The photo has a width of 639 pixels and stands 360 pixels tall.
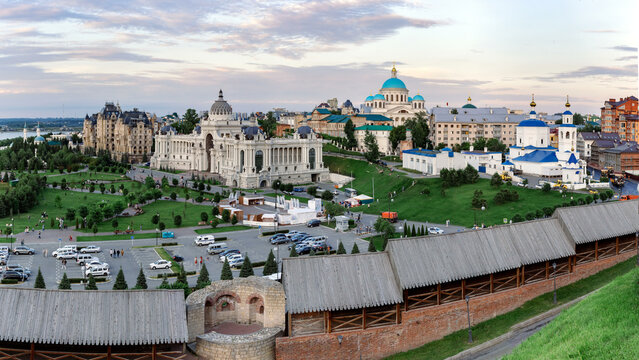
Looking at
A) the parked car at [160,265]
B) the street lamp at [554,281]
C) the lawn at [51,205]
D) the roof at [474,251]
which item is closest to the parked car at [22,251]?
the lawn at [51,205]

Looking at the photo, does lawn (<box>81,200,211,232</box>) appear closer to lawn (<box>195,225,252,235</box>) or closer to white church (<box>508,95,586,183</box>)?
lawn (<box>195,225,252,235</box>)

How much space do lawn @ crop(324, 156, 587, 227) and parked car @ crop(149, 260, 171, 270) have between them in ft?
94.1

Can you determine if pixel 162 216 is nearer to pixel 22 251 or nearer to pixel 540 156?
pixel 22 251

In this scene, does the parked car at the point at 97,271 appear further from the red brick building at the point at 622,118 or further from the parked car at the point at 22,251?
the red brick building at the point at 622,118

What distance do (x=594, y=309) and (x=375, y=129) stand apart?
3935 inches

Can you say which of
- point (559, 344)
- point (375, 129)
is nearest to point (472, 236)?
point (559, 344)

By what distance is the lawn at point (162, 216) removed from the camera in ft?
209

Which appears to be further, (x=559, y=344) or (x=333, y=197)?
(x=333, y=197)

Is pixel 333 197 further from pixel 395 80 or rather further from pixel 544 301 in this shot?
pixel 395 80


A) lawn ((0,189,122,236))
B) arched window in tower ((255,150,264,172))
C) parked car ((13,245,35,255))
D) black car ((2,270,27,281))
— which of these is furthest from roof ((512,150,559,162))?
black car ((2,270,27,281))

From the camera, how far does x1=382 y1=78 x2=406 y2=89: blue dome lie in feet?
473

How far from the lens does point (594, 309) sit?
23766 mm

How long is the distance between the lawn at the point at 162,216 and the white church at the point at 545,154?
41313 mm

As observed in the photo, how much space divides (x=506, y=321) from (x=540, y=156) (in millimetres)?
54495
